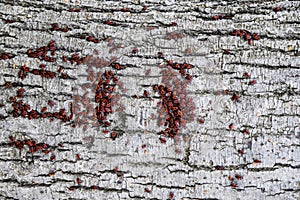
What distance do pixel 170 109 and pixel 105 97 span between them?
0.42 m

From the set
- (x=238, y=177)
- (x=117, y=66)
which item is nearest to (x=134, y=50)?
(x=117, y=66)

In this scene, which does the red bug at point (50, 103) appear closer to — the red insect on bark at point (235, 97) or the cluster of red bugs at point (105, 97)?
the cluster of red bugs at point (105, 97)

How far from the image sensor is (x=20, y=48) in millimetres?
2146

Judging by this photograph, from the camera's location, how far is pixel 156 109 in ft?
6.84

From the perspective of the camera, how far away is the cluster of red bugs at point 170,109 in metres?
2.07

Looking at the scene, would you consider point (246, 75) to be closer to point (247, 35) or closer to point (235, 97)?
point (235, 97)

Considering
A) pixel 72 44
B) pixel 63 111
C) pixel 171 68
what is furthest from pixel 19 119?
pixel 171 68

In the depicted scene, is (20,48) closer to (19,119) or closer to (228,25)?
(19,119)

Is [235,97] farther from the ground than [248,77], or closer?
closer

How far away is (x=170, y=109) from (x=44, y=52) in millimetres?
892

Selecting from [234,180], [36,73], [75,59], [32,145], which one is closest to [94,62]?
[75,59]

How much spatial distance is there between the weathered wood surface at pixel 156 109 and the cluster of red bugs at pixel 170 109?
0.15ft

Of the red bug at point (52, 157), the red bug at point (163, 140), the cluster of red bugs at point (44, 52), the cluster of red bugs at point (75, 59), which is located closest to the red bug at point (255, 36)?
the red bug at point (163, 140)

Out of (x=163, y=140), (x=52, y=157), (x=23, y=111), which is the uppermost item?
(x=23, y=111)
